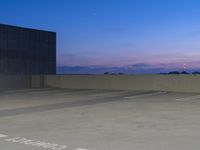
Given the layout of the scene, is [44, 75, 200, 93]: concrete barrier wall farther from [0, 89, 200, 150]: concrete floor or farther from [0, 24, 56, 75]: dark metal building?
[0, 89, 200, 150]: concrete floor

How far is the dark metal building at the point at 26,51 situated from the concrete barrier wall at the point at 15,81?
1805 millimetres

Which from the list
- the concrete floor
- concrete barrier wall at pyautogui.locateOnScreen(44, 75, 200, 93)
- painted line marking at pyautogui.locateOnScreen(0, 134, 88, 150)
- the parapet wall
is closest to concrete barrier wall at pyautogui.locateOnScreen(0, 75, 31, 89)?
the parapet wall

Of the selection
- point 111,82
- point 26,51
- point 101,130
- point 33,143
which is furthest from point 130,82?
point 33,143

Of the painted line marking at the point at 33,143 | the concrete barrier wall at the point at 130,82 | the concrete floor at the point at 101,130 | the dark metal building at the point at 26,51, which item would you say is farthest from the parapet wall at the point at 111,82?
the painted line marking at the point at 33,143

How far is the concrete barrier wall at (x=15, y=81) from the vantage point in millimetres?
29003

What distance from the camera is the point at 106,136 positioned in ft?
24.5

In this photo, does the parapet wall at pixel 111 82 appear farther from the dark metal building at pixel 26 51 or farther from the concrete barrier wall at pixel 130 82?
the dark metal building at pixel 26 51

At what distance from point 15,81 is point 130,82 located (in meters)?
10.3

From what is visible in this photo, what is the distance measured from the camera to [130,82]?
2516 cm

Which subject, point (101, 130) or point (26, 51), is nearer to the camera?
point (101, 130)

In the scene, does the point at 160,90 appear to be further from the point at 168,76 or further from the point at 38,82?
the point at 38,82

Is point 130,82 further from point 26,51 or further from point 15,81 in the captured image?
point 26,51

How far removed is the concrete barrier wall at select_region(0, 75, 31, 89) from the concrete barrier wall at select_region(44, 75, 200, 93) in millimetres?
1623

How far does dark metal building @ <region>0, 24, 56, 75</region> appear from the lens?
3109cm
